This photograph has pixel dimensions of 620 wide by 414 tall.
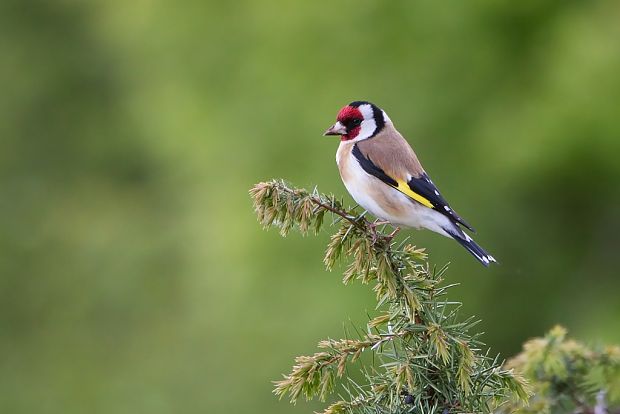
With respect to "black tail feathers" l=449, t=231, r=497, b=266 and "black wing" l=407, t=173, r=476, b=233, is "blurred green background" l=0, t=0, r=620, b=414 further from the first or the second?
"black tail feathers" l=449, t=231, r=497, b=266

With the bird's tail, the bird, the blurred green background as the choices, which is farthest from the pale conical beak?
the blurred green background

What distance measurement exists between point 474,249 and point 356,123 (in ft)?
2.83

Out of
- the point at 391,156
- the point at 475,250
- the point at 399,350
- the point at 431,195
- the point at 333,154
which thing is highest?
the point at 333,154

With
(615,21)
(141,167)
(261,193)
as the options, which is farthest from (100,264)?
(261,193)

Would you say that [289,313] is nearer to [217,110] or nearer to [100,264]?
[217,110]

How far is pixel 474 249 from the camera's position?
11.0 feet

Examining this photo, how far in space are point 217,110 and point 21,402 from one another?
4484mm

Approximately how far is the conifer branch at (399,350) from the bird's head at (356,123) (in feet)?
4.82

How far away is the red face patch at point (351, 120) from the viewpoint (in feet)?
13.0

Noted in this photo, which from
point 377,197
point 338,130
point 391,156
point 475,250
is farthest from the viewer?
point 338,130

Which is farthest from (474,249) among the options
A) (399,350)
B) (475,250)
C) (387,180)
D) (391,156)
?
(399,350)

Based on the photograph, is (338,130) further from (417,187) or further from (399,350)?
(399,350)

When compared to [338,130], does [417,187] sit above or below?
below

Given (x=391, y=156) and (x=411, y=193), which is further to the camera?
(x=391, y=156)
